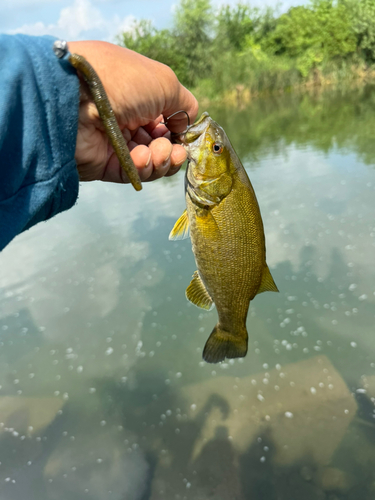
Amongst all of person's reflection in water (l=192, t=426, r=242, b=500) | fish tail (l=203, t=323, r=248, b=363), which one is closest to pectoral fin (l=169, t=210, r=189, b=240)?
fish tail (l=203, t=323, r=248, b=363)

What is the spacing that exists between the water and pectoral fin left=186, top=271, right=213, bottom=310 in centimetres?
264

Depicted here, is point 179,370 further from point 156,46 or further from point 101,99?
point 156,46

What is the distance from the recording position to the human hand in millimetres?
1771

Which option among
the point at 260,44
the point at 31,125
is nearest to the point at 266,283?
the point at 31,125

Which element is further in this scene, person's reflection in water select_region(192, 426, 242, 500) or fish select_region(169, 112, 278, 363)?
person's reflection in water select_region(192, 426, 242, 500)

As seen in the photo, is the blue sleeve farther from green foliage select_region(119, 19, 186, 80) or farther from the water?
green foliage select_region(119, 19, 186, 80)

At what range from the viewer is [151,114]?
2.05 metres

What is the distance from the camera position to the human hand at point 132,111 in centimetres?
177

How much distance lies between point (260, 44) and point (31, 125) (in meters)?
53.1

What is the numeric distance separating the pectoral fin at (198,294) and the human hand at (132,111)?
708mm

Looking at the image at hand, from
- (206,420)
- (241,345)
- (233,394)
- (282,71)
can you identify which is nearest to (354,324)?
(233,394)

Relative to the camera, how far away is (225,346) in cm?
235

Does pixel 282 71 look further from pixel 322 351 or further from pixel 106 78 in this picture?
pixel 106 78

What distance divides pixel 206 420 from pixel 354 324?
2.67 metres
